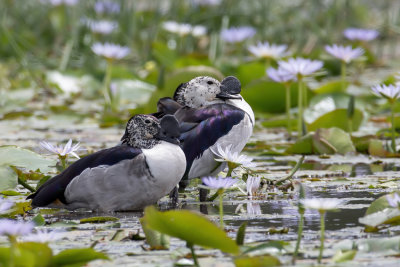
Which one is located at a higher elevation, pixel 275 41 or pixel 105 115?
pixel 275 41

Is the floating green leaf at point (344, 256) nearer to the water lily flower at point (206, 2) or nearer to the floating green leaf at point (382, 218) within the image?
the floating green leaf at point (382, 218)

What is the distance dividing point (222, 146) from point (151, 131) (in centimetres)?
54

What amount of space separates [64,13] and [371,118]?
4923 millimetres

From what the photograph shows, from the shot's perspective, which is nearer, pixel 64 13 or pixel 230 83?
pixel 230 83

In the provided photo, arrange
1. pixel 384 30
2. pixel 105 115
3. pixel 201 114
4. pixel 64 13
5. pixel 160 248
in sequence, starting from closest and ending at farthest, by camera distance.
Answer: pixel 160 248, pixel 201 114, pixel 105 115, pixel 64 13, pixel 384 30

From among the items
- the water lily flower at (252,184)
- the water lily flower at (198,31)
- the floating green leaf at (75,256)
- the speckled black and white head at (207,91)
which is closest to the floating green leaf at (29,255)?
the floating green leaf at (75,256)

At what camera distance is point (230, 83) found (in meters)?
4.65

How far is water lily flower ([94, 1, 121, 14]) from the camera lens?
36.0 feet

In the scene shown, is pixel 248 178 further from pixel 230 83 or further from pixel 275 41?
pixel 275 41

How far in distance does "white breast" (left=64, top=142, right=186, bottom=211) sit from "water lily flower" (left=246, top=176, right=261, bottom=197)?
463 mm

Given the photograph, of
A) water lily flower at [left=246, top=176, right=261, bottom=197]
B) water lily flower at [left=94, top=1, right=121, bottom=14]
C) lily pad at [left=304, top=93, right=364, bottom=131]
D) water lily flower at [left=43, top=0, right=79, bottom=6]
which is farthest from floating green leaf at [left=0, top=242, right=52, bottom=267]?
water lily flower at [left=94, top=1, right=121, bottom=14]

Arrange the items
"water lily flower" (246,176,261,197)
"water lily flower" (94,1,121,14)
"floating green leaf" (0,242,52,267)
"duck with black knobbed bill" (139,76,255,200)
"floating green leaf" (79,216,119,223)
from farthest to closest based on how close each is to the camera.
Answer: "water lily flower" (94,1,121,14) → "duck with black knobbed bill" (139,76,255,200) → "water lily flower" (246,176,261,197) → "floating green leaf" (79,216,119,223) → "floating green leaf" (0,242,52,267)

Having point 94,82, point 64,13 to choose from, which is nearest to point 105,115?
point 94,82

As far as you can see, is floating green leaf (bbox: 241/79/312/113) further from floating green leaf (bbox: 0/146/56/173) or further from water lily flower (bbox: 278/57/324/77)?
floating green leaf (bbox: 0/146/56/173)
